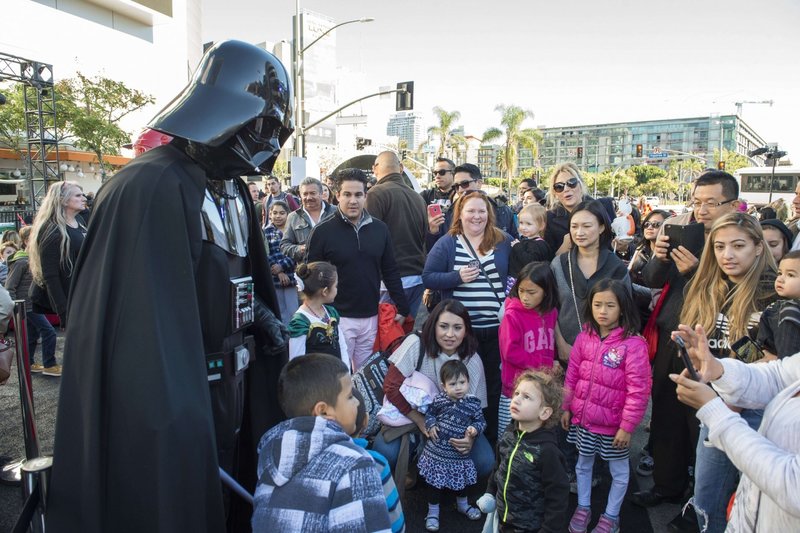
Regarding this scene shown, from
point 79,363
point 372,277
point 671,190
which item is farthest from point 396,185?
point 671,190

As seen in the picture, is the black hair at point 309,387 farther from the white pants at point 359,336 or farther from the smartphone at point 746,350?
the white pants at point 359,336

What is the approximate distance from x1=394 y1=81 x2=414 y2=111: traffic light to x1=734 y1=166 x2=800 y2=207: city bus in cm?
2147

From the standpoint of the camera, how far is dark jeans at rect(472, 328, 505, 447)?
4.10m

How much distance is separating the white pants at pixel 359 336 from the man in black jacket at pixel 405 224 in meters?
0.79

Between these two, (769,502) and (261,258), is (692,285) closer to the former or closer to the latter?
(769,502)

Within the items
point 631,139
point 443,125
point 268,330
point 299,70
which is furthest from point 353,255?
point 631,139

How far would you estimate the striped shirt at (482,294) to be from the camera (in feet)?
13.6

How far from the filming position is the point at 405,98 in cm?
1744

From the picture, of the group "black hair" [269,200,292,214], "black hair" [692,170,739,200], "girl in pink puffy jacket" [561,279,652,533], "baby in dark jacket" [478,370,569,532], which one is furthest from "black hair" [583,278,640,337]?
"black hair" [269,200,292,214]

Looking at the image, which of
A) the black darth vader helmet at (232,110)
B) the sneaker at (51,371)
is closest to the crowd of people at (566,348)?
the black darth vader helmet at (232,110)

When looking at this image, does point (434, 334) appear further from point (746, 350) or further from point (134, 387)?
point (134, 387)

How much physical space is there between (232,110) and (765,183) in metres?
36.7

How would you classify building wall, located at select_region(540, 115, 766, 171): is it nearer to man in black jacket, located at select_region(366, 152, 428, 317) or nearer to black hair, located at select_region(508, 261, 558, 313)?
man in black jacket, located at select_region(366, 152, 428, 317)

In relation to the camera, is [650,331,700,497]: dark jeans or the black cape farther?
[650,331,700,497]: dark jeans
